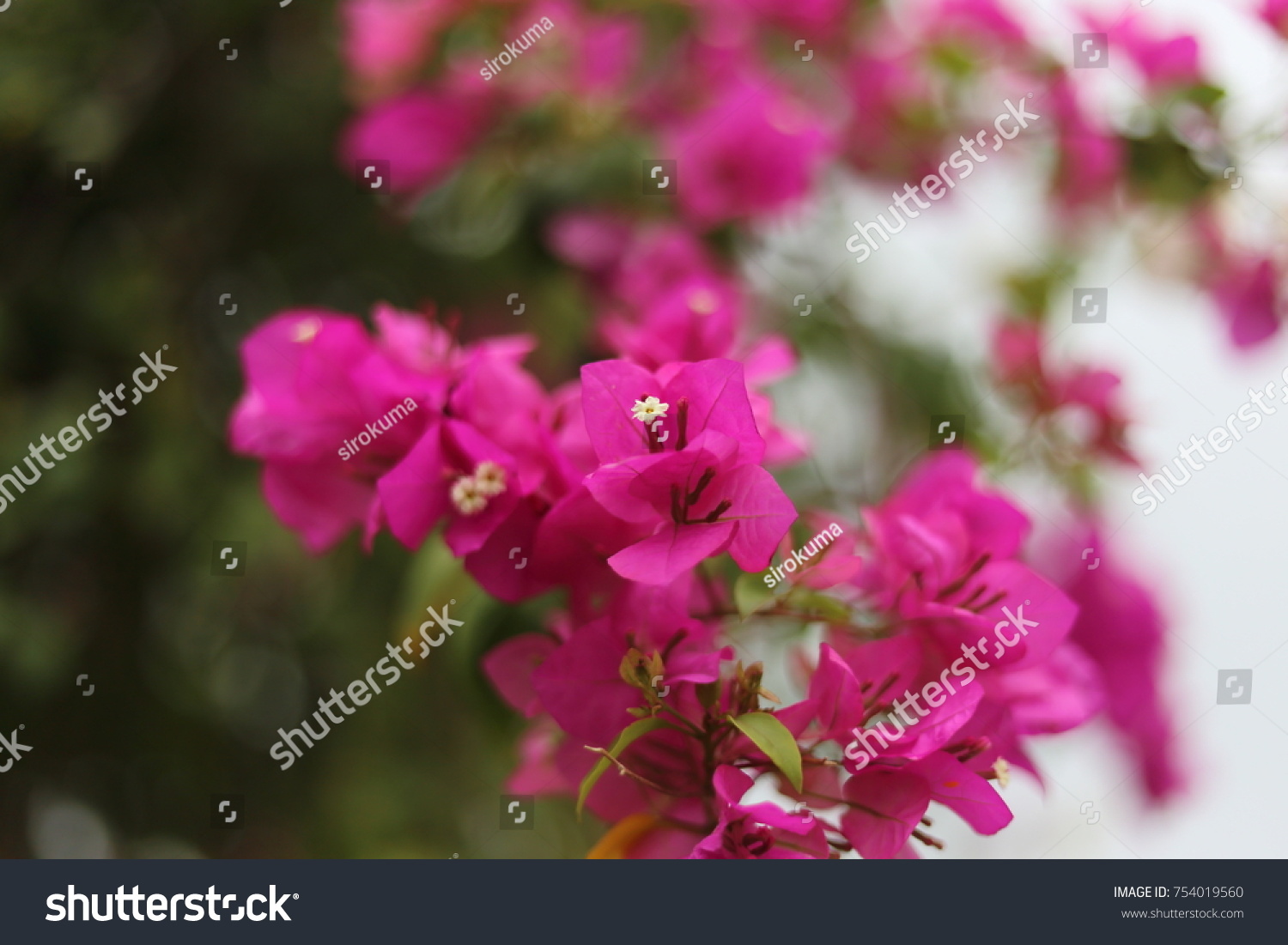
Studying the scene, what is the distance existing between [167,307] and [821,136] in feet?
2.34

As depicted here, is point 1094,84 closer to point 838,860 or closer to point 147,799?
point 838,860

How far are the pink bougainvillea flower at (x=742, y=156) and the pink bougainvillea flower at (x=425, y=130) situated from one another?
20 cm

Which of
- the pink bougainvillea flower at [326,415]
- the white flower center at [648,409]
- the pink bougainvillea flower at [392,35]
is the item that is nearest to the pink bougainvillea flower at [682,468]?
the white flower center at [648,409]

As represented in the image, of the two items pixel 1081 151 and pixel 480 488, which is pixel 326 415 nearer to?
pixel 480 488

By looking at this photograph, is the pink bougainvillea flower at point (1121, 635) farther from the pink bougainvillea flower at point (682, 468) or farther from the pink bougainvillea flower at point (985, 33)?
the pink bougainvillea flower at point (682, 468)

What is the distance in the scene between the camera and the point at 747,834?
0.49m

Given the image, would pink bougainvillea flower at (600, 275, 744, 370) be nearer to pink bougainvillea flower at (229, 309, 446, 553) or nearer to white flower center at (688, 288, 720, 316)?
white flower center at (688, 288, 720, 316)

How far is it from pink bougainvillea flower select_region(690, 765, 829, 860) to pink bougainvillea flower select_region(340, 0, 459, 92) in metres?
0.84

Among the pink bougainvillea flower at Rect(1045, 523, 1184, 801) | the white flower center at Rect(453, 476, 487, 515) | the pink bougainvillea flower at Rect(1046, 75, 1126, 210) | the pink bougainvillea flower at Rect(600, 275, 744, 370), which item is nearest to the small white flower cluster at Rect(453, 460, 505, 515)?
the white flower center at Rect(453, 476, 487, 515)

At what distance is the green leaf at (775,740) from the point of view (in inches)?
18.1

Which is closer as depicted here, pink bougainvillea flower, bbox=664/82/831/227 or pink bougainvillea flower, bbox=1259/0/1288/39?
→ pink bougainvillea flower, bbox=1259/0/1288/39

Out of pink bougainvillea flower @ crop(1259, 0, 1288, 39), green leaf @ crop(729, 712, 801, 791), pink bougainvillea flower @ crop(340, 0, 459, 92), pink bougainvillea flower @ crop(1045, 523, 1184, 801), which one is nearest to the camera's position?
green leaf @ crop(729, 712, 801, 791)

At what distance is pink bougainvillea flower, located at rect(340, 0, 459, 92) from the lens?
1065mm

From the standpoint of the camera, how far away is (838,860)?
0.53 m
